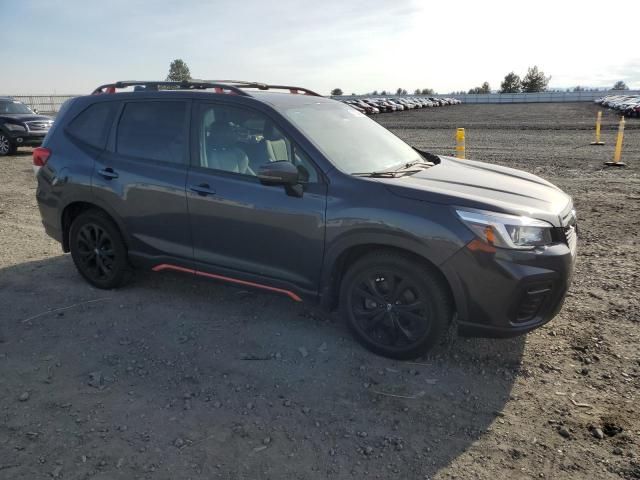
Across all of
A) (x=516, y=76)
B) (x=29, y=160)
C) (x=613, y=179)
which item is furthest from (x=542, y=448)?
(x=516, y=76)

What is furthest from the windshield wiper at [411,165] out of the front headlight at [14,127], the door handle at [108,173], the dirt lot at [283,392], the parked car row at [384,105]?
the parked car row at [384,105]

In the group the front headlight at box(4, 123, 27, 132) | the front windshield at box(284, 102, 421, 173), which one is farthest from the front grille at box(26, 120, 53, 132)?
the front windshield at box(284, 102, 421, 173)

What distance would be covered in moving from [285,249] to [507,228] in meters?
1.59

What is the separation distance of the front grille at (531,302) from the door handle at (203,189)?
242 centimetres

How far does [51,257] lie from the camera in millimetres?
6074

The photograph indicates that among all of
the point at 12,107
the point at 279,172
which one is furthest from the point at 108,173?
the point at 12,107

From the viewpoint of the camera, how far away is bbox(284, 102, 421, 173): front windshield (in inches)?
155

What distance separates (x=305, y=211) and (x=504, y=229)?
137cm

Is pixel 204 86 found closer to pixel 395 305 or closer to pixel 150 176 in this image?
pixel 150 176

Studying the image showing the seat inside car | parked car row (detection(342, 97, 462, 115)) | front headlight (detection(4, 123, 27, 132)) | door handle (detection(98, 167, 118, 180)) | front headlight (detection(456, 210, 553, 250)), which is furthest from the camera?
parked car row (detection(342, 97, 462, 115))

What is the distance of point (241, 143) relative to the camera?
4.15m

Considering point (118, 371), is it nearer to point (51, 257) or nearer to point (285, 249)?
point (285, 249)

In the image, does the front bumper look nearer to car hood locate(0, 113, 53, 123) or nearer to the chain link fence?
car hood locate(0, 113, 53, 123)

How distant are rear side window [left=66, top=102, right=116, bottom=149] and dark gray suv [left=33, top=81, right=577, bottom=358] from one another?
19 mm
